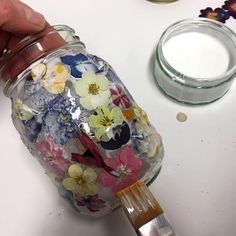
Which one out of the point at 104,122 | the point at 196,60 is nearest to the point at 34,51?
the point at 104,122

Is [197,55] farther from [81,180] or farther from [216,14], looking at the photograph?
[81,180]

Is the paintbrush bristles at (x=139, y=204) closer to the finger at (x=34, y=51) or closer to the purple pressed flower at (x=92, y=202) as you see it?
the purple pressed flower at (x=92, y=202)

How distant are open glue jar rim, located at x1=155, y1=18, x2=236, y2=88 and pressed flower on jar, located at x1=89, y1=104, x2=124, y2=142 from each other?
5.5 inches

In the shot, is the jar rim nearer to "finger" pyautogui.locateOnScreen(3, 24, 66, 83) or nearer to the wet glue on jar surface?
"finger" pyautogui.locateOnScreen(3, 24, 66, 83)

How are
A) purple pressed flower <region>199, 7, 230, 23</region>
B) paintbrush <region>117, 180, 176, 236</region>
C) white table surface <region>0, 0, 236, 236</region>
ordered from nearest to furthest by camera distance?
paintbrush <region>117, 180, 176, 236</region>
white table surface <region>0, 0, 236, 236</region>
purple pressed flower <region>199, 7, 230, 23</region>

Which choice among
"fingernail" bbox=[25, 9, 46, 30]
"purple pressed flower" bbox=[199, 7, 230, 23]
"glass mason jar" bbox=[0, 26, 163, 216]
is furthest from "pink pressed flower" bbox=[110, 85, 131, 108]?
"purple pressed flower" bbox=[199, 7, 230, 23]

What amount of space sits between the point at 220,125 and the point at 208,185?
0.08 metres

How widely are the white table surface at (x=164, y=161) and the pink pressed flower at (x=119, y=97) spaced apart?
0.11 meters

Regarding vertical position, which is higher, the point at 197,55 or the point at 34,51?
the point at 34,51

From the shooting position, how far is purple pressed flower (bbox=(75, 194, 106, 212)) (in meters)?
0.42

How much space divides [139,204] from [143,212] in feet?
0.03

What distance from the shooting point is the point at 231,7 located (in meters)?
0.59

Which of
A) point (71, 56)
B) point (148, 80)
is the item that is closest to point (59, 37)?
point (71, 56)

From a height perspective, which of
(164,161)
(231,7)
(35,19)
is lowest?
(164,161)
